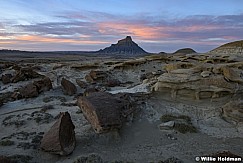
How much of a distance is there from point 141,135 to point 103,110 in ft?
5.87

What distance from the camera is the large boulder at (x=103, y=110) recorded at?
1023cm

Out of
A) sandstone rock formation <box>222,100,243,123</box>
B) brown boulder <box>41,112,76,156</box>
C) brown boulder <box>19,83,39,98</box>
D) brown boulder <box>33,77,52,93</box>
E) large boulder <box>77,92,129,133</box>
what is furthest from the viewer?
brown boulder <box>33,77,52,93</box>

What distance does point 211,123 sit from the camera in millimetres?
11859

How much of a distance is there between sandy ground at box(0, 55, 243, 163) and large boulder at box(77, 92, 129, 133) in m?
0.33

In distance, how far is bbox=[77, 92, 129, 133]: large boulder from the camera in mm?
10234

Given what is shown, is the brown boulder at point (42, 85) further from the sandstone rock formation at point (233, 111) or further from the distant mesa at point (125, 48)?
the distant mesa at point (125, 48)

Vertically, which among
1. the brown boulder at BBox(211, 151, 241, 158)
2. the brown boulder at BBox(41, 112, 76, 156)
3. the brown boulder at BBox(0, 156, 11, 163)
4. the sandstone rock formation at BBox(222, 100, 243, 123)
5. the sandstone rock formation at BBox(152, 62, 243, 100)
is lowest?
the brown boulder at BBox(0, 156, 11, 163)

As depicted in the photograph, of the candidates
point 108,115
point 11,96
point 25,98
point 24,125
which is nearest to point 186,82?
point 108,115

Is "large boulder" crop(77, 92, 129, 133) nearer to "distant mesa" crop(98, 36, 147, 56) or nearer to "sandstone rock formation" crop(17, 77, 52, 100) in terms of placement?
"sandstone rock formation" crop(17, 77, 52, 100)

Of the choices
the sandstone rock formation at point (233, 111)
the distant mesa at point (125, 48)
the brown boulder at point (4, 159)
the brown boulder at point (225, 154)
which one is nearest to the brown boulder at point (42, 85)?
the brown boulder at point (4, 159)

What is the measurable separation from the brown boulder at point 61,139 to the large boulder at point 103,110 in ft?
3.29

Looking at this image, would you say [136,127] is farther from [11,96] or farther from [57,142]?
[11,96]

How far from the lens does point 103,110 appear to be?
10438 mm

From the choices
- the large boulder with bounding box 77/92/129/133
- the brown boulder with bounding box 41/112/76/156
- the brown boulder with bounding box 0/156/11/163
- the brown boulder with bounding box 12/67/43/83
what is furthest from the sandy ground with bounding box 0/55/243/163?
the brown boulder with bounding box 12/67/43/83
